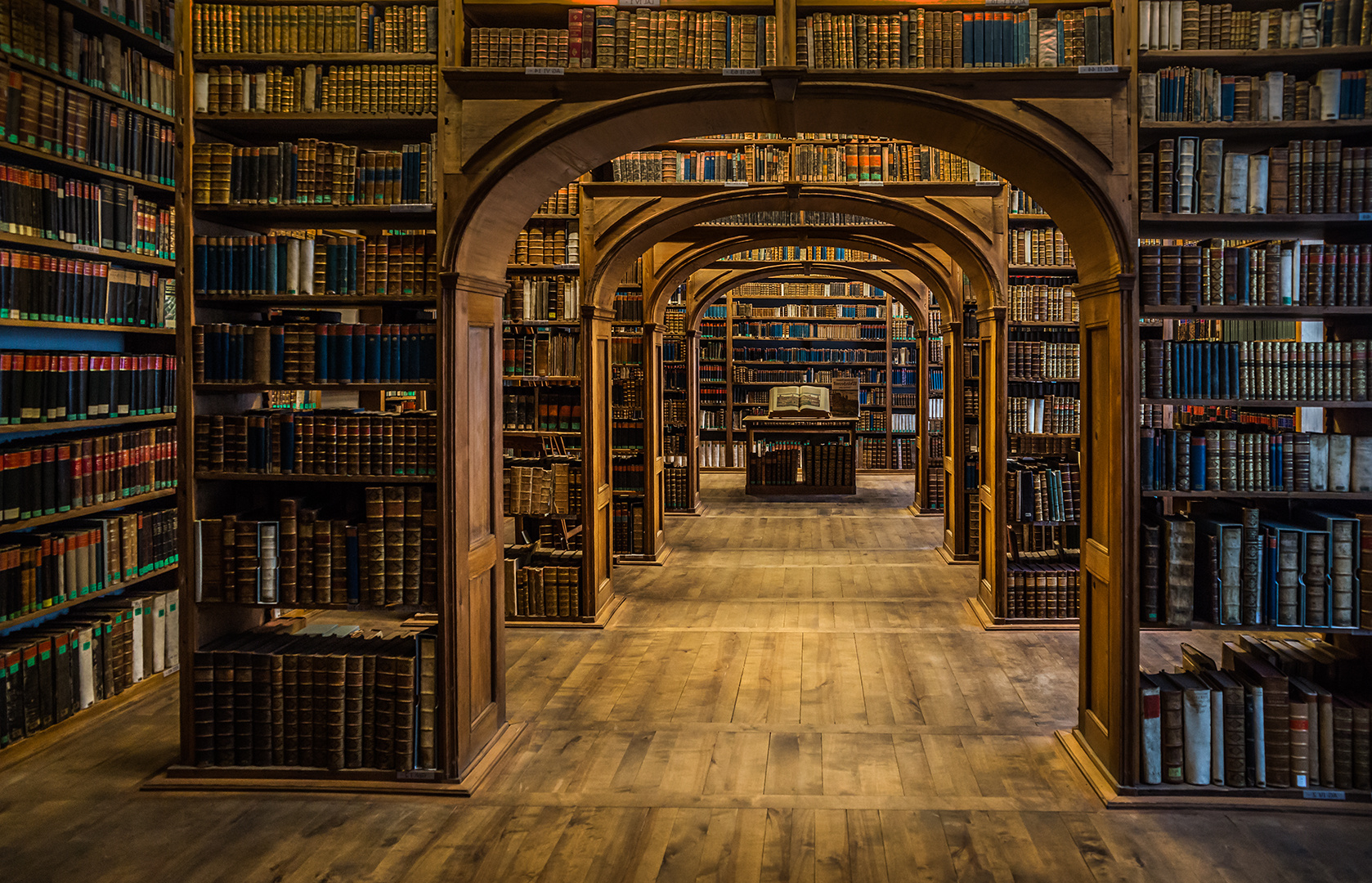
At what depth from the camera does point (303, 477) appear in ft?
11.8

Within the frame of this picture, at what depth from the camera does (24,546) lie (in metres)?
3.97

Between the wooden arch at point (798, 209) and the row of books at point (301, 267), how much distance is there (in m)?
2.59

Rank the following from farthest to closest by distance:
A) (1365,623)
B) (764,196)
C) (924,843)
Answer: (764,196) → (1365,623) → (924,843)

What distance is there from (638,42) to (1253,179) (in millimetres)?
2351

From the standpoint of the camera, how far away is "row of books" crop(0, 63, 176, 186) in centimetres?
387

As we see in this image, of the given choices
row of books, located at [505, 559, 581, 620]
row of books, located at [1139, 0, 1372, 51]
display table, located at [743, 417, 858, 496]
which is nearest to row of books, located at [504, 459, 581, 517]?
row of books, located at [505, 559, 581, 620]

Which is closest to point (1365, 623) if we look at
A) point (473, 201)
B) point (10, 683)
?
point (473, 201)

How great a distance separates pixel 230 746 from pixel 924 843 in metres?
2.65

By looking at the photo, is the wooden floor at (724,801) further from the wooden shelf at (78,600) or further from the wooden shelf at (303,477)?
the wooden shelf at (303,477)

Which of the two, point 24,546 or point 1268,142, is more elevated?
point 1268,142

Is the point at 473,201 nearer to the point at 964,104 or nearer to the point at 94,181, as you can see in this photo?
the point at 964,104

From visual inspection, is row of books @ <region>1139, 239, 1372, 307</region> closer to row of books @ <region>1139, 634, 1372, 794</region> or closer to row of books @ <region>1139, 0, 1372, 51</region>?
row of books @ <region>1139, 0, 1372, 51</region>

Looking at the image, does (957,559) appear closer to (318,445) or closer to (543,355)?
(543,355)

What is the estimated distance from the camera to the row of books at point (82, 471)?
12.8 ft
